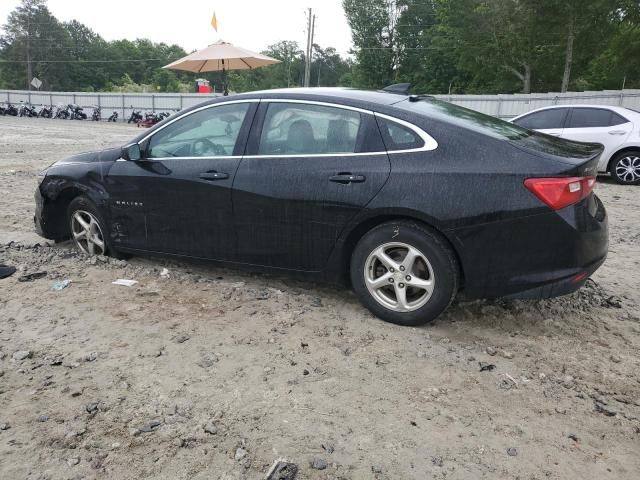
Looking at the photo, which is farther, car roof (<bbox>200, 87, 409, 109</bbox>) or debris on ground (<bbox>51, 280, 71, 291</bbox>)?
debris on ground (<bbox>51, 280, 71, 291</bbox>)

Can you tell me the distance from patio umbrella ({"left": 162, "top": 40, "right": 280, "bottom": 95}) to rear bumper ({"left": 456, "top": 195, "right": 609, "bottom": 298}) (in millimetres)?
13175

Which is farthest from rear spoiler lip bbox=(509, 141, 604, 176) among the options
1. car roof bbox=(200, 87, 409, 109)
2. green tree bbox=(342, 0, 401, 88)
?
green tree bbox=(342, 0, 401, 88)

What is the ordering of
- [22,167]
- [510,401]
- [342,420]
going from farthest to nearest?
[22,167]
[510,401]
[342,420]

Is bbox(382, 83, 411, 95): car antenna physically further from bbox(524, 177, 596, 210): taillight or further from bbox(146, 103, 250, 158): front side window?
bbox(524, 177, 596, 210): taillight

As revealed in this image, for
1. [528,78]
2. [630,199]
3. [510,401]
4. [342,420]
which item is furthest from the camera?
[528,78]

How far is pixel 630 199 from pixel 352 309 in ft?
21.4

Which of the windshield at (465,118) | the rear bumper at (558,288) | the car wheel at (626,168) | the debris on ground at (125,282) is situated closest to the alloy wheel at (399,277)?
the rear bumper at (558,288)

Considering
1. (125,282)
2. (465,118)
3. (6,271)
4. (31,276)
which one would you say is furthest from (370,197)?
(6,271)

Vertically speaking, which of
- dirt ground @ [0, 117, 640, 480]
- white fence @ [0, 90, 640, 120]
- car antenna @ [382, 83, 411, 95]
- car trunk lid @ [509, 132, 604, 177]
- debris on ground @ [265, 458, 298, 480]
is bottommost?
debris on ground @ [265, 458, 298, 480]

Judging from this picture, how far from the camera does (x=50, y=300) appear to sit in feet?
13.6

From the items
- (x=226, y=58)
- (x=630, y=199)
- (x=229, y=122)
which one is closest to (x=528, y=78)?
(x=226, y=58)

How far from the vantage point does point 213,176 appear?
413cm

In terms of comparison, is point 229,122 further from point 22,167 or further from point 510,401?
point 22,167

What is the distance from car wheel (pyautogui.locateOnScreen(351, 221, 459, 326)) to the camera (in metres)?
3.41
